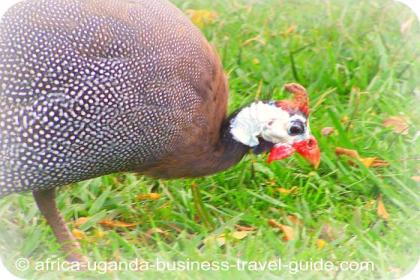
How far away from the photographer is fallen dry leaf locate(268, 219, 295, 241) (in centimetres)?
381

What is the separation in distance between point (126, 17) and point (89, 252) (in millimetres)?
930

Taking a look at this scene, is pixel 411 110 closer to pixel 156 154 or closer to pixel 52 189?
pixel 156 154

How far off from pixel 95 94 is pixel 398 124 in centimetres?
163

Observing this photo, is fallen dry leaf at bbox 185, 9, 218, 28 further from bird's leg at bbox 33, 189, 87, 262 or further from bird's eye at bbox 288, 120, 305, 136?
bird's leg at bbox 33, 189, 87, 262

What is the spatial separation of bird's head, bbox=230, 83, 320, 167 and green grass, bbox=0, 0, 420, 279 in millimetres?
280

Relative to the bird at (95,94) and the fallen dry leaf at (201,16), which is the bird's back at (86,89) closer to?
the bird at (95,94)

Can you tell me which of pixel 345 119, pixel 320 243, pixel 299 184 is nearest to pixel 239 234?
pixel 320 243

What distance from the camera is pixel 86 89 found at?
3.41 m

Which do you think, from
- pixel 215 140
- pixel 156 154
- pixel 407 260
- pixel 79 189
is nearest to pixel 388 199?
pixel 407 260

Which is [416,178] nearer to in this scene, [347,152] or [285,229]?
[347,152]

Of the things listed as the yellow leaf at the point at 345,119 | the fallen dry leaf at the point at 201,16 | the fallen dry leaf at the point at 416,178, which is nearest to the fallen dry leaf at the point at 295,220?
the fallen dry leaf at the point at 416,178

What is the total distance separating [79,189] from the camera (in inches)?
161

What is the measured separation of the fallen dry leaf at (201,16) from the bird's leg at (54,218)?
1669mm

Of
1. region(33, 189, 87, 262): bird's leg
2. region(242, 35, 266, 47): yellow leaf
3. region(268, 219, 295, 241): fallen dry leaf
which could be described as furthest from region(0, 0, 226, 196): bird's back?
region(242, 35, 266, 47): yellow leaf
